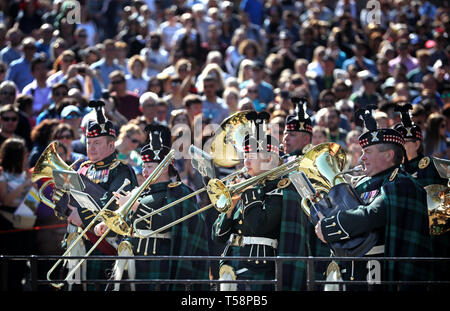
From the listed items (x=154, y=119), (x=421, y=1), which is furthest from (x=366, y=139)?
(x=421, y=1)

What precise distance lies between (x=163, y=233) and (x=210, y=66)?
5609mm

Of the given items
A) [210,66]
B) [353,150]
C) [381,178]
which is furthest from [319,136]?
[381,178]

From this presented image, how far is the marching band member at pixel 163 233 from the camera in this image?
807cm

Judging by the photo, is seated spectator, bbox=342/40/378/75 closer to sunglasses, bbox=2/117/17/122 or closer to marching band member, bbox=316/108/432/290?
sunglasses, bbox=2/117/17/122

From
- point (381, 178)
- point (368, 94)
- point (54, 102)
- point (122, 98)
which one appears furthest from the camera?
point (368, 94)

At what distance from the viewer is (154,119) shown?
38.5 feet

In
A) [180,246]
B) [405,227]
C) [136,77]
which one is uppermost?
[136,77]

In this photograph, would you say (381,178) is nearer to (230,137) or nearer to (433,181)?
(433,181)

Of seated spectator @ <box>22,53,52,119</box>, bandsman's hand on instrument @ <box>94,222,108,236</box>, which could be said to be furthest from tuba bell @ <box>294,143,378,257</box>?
seated spectator @ <box>22,53,52,119</box>

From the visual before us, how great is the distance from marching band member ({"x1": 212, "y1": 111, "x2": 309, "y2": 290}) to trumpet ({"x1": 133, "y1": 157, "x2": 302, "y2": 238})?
3.1 inches

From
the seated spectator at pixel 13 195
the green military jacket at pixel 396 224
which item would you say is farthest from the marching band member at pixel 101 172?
the green military jacket at pixel 396 224

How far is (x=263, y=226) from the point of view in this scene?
Answer: 755 centimetres

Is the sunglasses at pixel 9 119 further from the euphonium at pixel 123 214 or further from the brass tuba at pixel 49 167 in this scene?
the euphonium at pixel 123 214
